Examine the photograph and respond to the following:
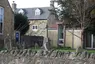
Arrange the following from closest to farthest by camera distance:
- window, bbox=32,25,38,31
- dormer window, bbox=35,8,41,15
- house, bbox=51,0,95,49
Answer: house, bbox=51,0,95,49 → window, bbox=32,25,38,31 → dormer window, bbox=35,8,41,15

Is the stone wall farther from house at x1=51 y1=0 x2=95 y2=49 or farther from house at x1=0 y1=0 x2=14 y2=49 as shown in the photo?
house at x1=51 y1=0 x2=95 y2=49

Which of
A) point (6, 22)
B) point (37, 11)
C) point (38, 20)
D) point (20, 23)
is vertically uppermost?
point (37, 11)

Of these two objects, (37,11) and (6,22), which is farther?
(37,11)

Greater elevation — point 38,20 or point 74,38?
point 38,20

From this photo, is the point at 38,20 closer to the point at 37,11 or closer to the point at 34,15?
the point at 34,15

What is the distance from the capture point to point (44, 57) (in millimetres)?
14211

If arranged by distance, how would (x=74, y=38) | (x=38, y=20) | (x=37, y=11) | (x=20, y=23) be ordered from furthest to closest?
(x=37, y=11) < (x=38, y=20) < (x=20, y=23) < (x=74, y=38)

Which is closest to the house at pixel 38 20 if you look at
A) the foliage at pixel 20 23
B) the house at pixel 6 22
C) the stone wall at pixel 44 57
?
the foliage at pixel 20 23

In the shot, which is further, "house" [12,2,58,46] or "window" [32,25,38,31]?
"window" [32,25,38,31]

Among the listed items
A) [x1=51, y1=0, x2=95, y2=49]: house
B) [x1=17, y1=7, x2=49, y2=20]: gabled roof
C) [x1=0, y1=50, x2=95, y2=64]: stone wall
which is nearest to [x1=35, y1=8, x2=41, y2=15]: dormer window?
[x1=17, y1=7, x2=49, y2=20]: gabled roof

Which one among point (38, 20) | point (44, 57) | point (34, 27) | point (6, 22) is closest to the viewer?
point (44, 57)

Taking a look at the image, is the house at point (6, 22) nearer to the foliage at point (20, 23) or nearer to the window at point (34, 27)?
the foliage at point (20, 23)

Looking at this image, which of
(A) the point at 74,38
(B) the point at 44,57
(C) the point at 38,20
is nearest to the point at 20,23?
(A) the point at 74,38

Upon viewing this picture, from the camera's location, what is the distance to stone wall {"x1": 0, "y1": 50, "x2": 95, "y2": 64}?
12.7 m
